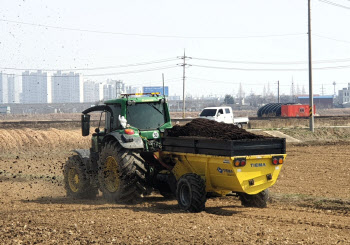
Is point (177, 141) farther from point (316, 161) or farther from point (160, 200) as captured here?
point (316, 161)

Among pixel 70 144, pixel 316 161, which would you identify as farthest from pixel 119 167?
pixel 70 144

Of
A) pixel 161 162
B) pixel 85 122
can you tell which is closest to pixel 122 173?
pixel 161 162

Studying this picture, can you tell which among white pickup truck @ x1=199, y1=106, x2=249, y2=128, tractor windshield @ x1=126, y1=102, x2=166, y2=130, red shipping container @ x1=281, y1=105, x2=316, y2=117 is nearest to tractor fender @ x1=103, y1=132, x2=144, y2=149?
tractor windshield @ x1=126, y1=102, x2=166, y2=130

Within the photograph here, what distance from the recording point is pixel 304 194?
14.5 metres

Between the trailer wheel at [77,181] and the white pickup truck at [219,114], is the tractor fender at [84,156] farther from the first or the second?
the white pickup truck at [219,114]

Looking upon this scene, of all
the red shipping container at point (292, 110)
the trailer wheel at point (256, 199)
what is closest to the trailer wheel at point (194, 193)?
the trailer wheel at point (256, 199)

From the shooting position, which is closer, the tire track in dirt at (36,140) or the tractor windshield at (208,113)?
the tire track in dirt at (36,140)

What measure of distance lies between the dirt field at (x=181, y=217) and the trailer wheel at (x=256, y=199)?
0.80 ft

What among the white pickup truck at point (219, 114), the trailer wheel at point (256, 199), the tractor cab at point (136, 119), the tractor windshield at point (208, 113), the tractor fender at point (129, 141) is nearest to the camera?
the trailer wheel at point (256, 199)

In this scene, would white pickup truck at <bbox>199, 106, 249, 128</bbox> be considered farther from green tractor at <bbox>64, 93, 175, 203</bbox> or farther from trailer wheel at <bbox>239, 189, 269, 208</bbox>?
trailer wheel at <bbox>239, 189, 269, 208</bbox>

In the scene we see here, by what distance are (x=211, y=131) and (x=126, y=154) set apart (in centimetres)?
213

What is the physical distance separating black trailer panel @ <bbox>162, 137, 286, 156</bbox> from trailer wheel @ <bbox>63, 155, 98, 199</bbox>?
130 inches

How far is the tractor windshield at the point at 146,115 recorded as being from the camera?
44.7 ft

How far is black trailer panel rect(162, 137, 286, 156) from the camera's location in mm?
10906
